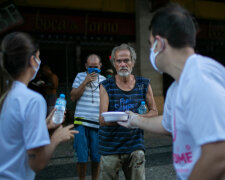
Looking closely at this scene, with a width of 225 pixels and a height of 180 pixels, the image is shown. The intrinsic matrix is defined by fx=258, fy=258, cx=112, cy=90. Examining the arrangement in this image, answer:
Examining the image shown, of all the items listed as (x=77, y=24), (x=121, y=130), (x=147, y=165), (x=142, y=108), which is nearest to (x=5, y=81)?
(x=121, y=130)

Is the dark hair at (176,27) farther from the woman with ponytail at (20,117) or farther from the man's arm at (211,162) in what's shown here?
the woman with ponytail at (20,117)

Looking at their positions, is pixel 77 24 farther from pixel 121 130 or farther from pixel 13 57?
pixel 13 57

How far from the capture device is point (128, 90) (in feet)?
9.08

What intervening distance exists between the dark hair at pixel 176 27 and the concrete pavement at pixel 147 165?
3276mm

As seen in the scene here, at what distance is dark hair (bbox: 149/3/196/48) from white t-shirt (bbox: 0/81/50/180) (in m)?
0.79

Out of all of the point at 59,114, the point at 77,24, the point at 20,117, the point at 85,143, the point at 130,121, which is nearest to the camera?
the point at 20,117

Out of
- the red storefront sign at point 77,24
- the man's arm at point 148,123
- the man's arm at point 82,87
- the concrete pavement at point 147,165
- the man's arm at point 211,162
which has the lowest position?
the concrete pavement at point 147,165

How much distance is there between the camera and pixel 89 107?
3.84 m

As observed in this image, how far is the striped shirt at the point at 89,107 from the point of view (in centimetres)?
378

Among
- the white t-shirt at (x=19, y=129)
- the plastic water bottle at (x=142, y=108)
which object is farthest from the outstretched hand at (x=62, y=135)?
the plastic water bottle at (x=142, y=108)

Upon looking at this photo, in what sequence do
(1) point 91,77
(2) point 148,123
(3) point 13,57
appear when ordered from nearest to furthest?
(3) point 13,57 → (2) point 148,123 → (1) point 91,77

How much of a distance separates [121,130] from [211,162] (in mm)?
1686

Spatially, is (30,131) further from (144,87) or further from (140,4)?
(140,4)

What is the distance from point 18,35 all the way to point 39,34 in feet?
24.8
